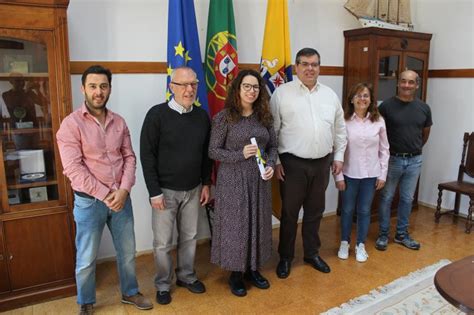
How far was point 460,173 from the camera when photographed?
12.6 ft

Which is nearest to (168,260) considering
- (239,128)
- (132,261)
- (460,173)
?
(132,261)

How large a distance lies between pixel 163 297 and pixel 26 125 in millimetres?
1354

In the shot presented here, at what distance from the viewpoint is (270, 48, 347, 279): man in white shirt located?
253 cm

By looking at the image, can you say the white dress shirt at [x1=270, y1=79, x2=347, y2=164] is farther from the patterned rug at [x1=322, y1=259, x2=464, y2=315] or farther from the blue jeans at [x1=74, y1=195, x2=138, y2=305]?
the blue jeans at [x1=74, y1=195, x2=138, y2=305]

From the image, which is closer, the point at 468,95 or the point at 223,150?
the point at 223,150

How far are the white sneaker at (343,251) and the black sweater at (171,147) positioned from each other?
1424 millimetres

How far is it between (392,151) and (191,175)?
1770mm

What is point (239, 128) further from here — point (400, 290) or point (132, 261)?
point (400, 290)

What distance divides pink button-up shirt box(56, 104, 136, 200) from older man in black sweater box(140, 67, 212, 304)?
15 centimetres

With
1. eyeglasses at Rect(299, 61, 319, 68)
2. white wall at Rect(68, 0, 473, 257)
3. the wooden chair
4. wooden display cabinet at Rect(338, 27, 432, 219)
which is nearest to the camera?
eyeglasses at Rect(299, 61, 319, 68)

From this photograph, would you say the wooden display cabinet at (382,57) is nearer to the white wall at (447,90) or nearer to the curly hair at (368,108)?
the white wall at (447,90)

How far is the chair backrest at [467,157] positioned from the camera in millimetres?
3746

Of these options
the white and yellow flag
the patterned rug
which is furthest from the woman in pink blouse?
the white and yellow flag

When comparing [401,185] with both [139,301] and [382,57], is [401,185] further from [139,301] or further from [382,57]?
[139,301]
